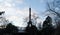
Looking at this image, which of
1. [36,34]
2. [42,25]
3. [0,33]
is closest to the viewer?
[36,34]

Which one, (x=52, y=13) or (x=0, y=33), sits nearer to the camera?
(x=52, y=13)

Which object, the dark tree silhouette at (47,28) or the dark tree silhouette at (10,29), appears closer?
the dark tree silhouette at (47,28)

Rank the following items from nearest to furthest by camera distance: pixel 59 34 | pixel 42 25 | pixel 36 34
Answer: pixel 59 34, pixel 36 34, pixel 42 25

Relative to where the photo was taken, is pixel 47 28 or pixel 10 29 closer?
pixel 47 28

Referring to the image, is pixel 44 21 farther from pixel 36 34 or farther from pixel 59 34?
pixel 59 34

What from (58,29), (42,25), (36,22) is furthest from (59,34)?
(36,22)

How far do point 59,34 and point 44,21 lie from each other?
25.2m

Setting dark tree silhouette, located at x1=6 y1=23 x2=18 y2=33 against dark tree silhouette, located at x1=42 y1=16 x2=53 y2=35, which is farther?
dark tree silhouette, located at x1=6 y1=23 x2=18 y2=33

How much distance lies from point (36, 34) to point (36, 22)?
69.4ft

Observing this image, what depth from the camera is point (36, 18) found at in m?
56.4

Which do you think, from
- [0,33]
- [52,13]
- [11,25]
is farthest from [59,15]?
[11,25]

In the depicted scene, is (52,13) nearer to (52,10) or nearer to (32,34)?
(52,10)

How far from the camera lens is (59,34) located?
104 feet

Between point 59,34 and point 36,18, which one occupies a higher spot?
point 36,18
